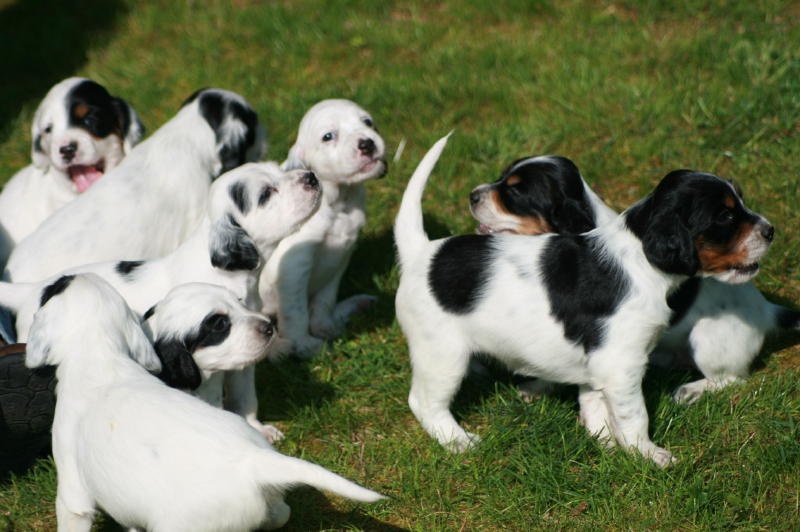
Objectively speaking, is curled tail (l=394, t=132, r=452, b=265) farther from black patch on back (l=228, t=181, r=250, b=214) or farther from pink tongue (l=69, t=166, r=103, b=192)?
pink tongue (l=69, t=166, r=103, b=192)

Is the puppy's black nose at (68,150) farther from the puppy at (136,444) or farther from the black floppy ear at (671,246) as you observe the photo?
the black floppy ear at (671,246)

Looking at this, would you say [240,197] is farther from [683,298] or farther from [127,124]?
[683,298]

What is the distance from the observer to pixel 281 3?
33.3 feet

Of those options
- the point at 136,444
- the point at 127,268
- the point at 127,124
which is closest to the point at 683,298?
the point at 136,444

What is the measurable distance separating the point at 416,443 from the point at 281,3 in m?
6.48

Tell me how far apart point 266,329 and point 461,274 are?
99 centimetres

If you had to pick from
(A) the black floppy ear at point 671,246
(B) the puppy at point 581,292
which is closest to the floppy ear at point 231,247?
(B) the puppy at point 581,292

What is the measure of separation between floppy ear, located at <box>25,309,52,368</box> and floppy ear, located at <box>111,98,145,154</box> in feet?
9.60

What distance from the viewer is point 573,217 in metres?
5.21

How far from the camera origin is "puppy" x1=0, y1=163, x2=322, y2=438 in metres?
5.00

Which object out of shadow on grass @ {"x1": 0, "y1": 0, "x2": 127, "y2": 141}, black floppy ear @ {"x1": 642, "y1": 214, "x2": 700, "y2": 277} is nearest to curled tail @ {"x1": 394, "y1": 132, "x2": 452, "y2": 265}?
black floppy ear @ {"x1": 642, "y1": 214, "x2": 700, "y2": 277}

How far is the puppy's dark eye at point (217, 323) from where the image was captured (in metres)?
4.50

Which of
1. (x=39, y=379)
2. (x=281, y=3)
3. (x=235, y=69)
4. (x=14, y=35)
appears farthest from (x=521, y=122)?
(x=14, y=35)

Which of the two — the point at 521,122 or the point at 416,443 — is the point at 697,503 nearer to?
the point at 416,443
